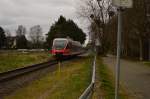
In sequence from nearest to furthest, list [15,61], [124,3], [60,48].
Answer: [124,3] < [15,61] < [60,48]

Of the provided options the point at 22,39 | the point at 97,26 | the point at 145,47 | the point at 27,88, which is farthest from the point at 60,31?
the point at 27,88

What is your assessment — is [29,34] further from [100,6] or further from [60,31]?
[100,6]

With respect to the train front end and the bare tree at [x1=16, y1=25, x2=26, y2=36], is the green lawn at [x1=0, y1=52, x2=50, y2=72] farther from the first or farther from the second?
the bare tree at [x1=16, y1=25, x2=26, y2=36]

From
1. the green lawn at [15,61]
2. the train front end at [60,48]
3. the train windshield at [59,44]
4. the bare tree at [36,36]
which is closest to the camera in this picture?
the green lawn at [15,61]

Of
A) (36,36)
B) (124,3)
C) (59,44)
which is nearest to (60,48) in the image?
(59,44)

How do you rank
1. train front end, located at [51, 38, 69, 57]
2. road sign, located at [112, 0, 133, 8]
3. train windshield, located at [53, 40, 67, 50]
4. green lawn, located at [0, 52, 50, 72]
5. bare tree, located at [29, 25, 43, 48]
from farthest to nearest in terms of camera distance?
1. bare tree, located at [29, 25, 43, 48]
2. train windshield, located at [53, 40, 67, 50]
3. train front end, located at [51, 38, 69, 57]
4. green lawn, located at [0, 52, 50, 72]
5. road sign, located at [112, 0, 133, 8]

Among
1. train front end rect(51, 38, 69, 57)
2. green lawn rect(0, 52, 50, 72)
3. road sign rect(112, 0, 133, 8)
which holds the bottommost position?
green lawn rect(0, 52, 50, 72)

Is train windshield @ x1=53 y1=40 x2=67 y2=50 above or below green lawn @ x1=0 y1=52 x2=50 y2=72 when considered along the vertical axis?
above


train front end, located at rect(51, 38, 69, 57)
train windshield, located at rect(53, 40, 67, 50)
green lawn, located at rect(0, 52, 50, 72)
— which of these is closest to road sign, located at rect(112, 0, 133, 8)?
green lawn, located at rect(0, 52, 50, 72)

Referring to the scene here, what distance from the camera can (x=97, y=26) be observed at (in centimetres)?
7688

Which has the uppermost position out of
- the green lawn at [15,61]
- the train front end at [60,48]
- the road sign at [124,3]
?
the road sign at [124,3]

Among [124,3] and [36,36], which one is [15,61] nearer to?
[124,3]

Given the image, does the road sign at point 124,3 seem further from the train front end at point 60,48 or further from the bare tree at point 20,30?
the bare tree at point 20,30

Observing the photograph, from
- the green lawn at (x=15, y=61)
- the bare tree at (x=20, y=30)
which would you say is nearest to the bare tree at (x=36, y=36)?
the bare tree at (x=20, y=30)
